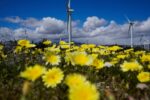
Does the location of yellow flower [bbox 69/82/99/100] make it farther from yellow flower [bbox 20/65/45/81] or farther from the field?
yellow flower [bbox 20/65/45/81]

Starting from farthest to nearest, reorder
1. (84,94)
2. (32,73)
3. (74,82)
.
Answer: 1. (32,73)
2. (74,82)
3. (84,94)

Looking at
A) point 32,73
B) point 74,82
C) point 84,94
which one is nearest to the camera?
point 84,94

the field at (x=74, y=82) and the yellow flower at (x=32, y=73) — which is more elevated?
the yellow flower at (x=32, y=73)

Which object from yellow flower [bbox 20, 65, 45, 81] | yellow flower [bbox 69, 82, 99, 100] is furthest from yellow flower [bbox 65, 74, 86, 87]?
yellow flower [bbox 69, 82, 99, 100]

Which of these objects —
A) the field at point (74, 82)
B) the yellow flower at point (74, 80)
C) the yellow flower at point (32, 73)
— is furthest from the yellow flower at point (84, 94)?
the yellow flower at point (32, 73)

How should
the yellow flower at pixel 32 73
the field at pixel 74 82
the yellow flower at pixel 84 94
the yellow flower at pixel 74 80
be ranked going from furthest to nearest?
the yellow flower at pixel 32 73, the yellow flower at pixel 74 80, the field at pixel 74 82, the yellow flower at pixel 84 94

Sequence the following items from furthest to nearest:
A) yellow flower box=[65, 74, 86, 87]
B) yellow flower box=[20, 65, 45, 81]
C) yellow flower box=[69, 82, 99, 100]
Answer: yellow flower box=[20, 65, 45, 81], yellow flower box=[65, 74, 86, 87], yellow flower box=[69, 82, 99, 100]

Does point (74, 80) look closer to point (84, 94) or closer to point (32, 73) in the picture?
point (32, 73)

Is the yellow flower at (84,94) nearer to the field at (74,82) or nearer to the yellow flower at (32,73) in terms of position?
the field at (74,82)

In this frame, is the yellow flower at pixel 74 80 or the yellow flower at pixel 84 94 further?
the yellow flower at pixel 74 80

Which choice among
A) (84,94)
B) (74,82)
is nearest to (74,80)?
(74,82)

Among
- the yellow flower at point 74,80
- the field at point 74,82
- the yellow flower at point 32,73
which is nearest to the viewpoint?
the field at point 74,82

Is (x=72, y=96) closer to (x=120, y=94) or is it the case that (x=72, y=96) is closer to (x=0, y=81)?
(x=120, y=94)

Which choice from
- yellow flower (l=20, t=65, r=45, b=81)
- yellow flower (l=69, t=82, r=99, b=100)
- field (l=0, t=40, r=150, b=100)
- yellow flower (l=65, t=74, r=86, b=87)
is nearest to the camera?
yellow flower (l=69, t=82, r=99, b=100)
